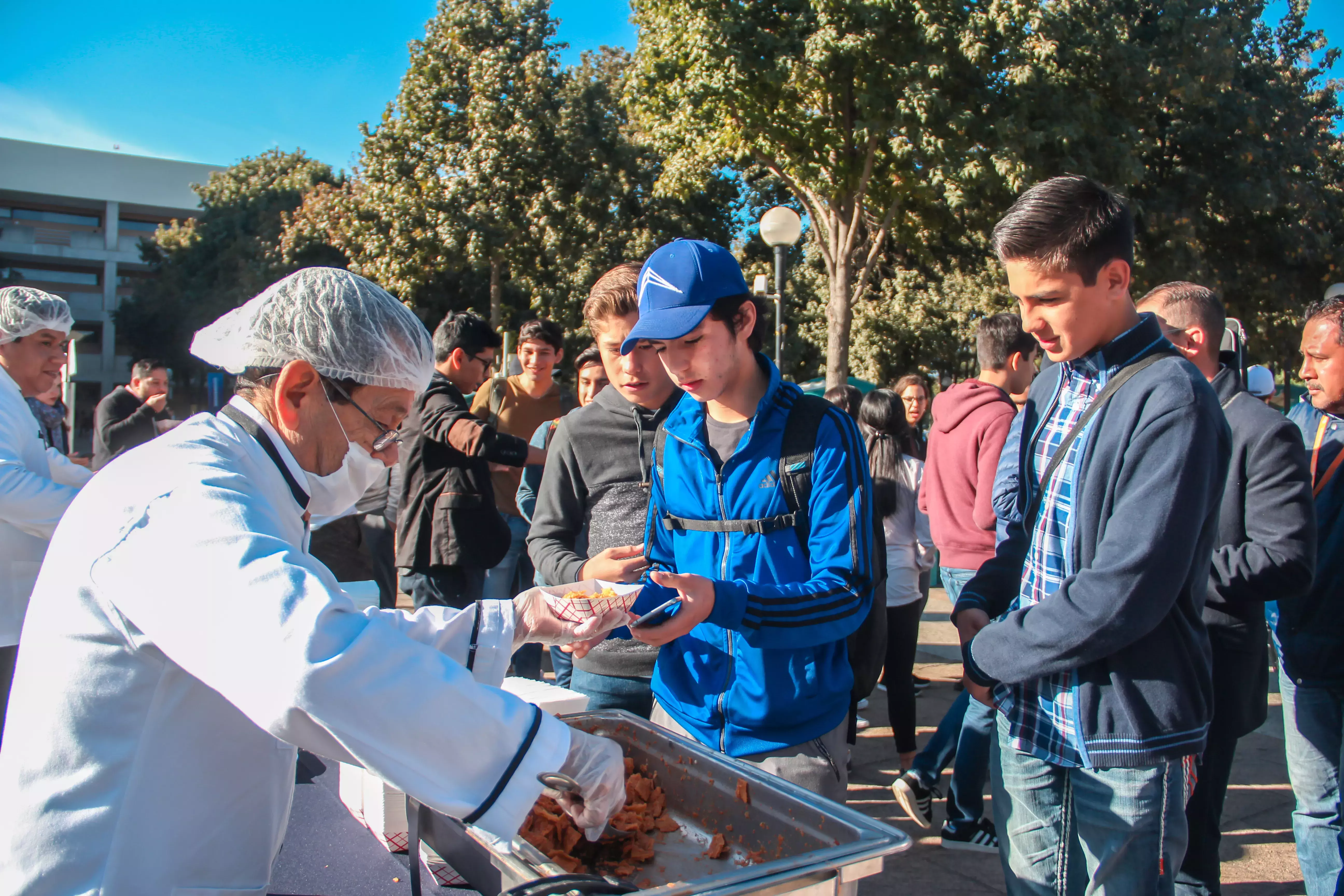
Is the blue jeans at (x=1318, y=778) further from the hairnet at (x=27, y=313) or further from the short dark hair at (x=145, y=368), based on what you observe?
the short dark hair at (x=145, y=368)

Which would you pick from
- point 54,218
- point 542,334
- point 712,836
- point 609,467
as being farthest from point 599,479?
point 54,218

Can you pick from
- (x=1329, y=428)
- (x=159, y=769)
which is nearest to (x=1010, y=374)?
(x=1329, y=428)

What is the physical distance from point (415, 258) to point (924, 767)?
18656 millimetres

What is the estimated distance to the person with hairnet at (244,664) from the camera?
0.99 metres

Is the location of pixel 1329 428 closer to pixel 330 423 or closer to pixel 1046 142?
pixel 330 423

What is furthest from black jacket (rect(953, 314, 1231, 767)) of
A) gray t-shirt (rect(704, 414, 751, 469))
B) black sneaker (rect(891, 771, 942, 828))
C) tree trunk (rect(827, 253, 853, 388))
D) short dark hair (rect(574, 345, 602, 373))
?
tree trunk (rect(827, 253, 853, 388))

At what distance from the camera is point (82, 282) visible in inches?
1903

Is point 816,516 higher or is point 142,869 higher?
point 816,516

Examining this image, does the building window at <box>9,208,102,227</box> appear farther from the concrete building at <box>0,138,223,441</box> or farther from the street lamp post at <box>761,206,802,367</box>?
the street lamp post at <box>761,206,802,367</box>

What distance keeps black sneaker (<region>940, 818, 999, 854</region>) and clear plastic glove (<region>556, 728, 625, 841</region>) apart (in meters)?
2.69

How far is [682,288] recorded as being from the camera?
178 centimetres

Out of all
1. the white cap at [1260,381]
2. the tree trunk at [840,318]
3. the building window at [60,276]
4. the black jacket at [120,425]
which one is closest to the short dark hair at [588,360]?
the white cap at [1260,381]

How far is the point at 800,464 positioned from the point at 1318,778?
6.63 feet

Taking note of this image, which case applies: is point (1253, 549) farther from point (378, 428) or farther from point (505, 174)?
point (505, 174)
